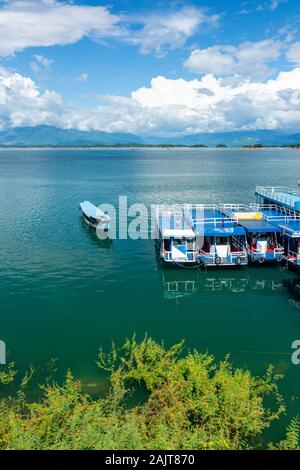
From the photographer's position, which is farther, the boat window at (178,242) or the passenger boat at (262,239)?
the boat window at (178,242)

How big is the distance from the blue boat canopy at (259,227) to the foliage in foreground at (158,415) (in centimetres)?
1951

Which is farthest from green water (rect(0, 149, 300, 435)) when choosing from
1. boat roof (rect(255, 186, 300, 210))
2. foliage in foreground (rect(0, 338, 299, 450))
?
boat roof (rect(255, 186, 300, 210))

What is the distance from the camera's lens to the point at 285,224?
39750 millimetres

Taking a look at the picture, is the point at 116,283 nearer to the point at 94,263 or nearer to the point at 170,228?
the point at 94,263

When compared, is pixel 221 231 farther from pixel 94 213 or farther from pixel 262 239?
pixel 94 213

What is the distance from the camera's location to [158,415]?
1600cm

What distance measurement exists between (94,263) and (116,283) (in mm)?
6167

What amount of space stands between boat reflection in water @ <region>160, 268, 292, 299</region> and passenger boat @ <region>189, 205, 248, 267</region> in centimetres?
133

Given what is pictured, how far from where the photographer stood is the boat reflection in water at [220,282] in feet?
111

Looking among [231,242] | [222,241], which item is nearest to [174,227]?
[222,241]

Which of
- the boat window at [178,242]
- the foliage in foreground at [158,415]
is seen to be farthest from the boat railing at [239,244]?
the foliage in foreground at [158,415]

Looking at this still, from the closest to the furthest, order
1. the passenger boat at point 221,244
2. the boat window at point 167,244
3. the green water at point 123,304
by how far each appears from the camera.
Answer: the green water at point 123,304 → the passenger boat at point 221,244 → the boat window at point 167,244

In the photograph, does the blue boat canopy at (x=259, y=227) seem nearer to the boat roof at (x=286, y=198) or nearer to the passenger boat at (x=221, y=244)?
the passenger boat at (x=221, y=244)

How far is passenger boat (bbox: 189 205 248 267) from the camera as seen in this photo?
36.8m
